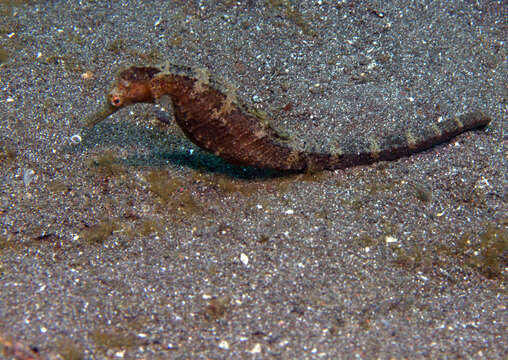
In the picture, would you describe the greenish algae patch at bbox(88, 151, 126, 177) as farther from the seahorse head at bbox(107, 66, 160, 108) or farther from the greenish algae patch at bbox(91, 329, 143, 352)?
the greenish algae patch at bbox(91, 329, 143, 352)

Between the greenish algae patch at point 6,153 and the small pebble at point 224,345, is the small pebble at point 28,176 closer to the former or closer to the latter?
the greenish algae patch at point 6,153

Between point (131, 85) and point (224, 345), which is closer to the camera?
point (224, 345)

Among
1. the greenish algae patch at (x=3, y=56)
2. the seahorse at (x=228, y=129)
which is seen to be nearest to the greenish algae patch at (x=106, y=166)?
the seahorse at (x=228, y=129)

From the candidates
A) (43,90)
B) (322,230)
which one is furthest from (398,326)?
(43,90)

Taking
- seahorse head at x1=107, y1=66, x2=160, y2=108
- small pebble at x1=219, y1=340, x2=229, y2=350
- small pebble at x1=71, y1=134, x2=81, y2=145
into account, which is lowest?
small pebble at x1=219, y1=340, x2=229, y2=350

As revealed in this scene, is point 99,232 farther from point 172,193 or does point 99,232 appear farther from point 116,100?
point 116,100

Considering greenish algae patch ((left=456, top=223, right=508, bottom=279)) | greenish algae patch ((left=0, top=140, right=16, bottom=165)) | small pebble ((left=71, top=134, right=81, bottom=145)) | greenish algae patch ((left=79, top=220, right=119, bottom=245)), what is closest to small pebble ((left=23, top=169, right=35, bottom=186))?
greenish algae patch ((left=0, top=140, right=16, bottom=165))

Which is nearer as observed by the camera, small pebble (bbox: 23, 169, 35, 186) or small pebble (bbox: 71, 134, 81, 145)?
small pebble (bbox: 23, 169, 35, 186)

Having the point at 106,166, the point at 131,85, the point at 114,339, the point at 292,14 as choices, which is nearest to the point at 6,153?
the point at 106,166
